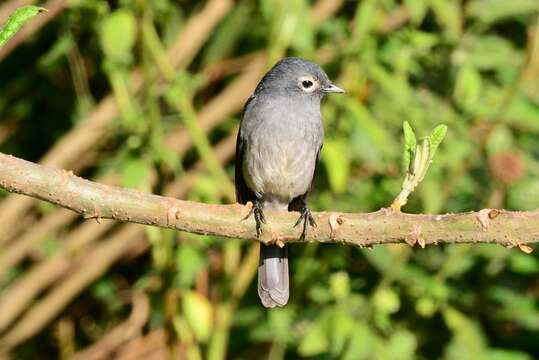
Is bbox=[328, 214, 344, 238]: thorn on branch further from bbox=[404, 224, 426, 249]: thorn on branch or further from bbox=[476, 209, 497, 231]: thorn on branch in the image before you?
bbox=[476, 209, 497, 231]: thorn on branch

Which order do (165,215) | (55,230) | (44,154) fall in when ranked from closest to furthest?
(165,215)
(55,230)
(44,154)

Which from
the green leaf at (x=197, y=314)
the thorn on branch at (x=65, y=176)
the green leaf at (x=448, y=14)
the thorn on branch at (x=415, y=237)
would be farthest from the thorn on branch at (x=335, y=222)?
the green leaf at (x=448, y=14)

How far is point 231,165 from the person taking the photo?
205 inches

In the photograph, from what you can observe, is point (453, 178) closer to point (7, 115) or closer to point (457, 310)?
point (457, 310)

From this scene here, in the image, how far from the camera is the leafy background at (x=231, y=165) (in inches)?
175

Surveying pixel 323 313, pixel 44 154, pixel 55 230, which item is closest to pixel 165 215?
pixel 323 313

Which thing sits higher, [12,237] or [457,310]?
[12,237]

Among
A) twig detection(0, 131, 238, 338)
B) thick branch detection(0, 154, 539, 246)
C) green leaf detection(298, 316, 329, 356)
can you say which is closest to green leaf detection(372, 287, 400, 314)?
green leaf detection(298, 316, 329, 356)

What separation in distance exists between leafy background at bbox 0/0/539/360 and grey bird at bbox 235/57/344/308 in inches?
5.0

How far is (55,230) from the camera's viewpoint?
501 cm

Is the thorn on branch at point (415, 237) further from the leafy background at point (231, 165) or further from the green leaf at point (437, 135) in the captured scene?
the leafy background at point (231, 165)

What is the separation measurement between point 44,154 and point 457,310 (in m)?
2.20

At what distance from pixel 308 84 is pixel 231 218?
1.67m

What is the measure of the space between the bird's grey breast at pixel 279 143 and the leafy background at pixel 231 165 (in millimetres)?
130
